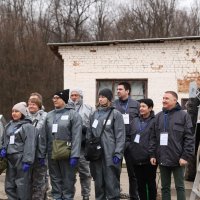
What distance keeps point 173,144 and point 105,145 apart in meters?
0.92

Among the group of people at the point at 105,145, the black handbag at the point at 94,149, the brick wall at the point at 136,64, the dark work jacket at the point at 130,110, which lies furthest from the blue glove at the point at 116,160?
the brick wall at the point at 136,64

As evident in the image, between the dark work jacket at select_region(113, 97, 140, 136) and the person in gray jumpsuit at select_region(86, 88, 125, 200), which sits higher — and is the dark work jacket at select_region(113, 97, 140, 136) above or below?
above

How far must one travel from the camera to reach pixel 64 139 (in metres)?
6.10

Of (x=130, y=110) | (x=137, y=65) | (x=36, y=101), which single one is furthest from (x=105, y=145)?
(x=137, y=65)

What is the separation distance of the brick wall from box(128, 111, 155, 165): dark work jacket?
716 centimetres

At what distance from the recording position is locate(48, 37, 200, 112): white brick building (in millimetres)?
13289

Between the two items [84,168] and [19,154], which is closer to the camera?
[19,154]

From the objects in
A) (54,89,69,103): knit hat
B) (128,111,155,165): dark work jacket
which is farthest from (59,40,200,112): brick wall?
(54,89,69,103): knit hat

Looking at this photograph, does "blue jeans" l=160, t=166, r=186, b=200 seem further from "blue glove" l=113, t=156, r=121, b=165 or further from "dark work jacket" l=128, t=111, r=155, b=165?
"blue glove" l=113, t=156, r=121, b=165

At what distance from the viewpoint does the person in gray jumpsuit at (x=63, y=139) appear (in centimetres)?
612

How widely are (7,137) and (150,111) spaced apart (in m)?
2.09

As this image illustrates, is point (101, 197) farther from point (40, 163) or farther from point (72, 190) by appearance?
point (40, 163)

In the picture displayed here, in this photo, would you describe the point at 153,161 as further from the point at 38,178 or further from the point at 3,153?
the point at 3,153

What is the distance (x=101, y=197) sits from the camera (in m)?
6.13
